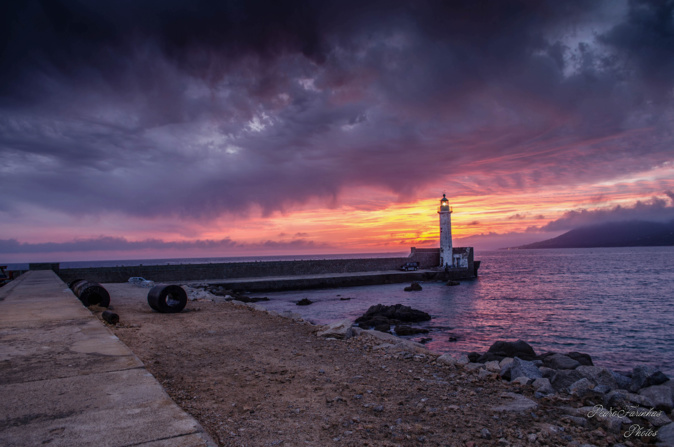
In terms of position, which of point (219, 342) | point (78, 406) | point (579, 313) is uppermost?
point (78, 406)

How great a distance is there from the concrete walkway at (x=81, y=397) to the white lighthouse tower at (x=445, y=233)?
1625 inches

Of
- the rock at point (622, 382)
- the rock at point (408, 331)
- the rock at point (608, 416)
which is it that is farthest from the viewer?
the rock at point (408, 331)

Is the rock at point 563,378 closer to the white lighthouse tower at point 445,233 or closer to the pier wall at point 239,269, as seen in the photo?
the pier wall at point 239,269

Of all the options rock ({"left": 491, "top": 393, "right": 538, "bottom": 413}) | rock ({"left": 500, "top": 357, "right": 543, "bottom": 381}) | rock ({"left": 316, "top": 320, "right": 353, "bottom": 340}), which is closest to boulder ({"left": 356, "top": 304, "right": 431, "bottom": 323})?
rock ({"left": 316, "top": 320, "right": 353, "bottom": 340})

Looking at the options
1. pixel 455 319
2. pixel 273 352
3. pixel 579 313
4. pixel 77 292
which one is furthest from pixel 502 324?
pixel 77 292

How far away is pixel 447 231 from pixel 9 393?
43562 mm

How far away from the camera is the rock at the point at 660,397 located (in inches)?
201

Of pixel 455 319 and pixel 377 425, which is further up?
pixel 377 425

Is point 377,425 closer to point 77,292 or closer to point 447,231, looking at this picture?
point 77,292

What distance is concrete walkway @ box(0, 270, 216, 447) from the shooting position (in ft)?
8.20

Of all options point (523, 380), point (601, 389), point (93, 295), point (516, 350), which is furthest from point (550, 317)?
point (93, 295)

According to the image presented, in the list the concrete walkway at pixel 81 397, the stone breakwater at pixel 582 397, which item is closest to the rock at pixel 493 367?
the stone breakwater at pixel 582 397

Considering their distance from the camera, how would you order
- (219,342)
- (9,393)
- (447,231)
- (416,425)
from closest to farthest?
(9,393), (416,425), (219,342), (447,231)

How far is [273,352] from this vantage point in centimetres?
705
